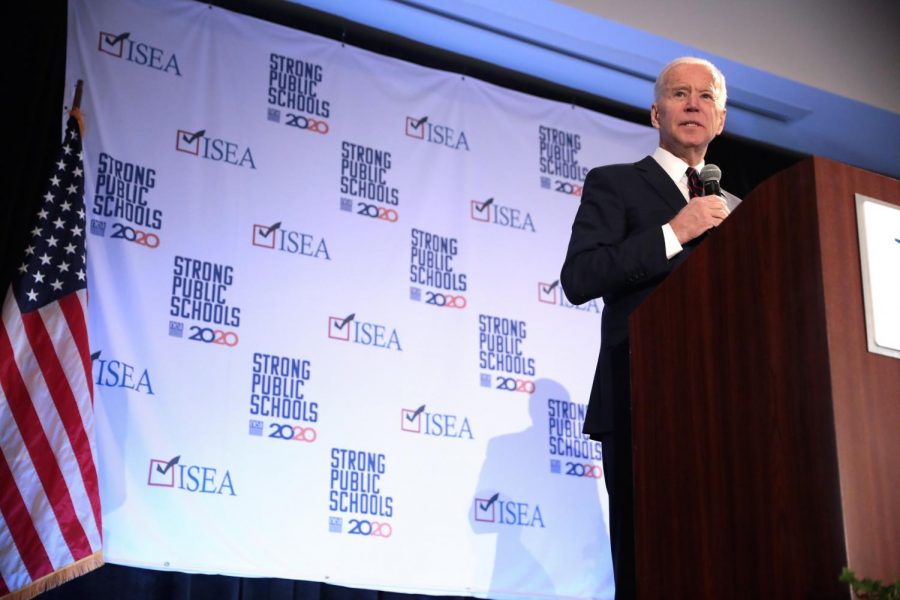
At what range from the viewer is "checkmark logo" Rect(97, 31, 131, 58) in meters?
4.18

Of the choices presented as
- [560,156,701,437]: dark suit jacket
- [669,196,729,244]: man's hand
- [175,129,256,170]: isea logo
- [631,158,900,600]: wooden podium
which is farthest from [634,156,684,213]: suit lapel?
[175,129,256,170]: isea logo

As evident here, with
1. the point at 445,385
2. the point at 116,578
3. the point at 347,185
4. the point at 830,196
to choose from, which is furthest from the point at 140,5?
the point at 830,196

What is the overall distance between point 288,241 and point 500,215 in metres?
0.99

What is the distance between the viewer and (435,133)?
4.75 m

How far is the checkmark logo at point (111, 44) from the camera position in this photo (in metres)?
4.18

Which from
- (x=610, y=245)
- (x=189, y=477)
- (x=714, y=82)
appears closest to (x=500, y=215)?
(x=189, y=477)

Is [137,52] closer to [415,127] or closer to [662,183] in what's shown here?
Result: [415,127]

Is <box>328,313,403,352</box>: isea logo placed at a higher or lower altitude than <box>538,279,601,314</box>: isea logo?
lower

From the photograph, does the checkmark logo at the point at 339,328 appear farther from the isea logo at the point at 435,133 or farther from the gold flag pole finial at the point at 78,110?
the gold flag pole finial at the point at 78,110

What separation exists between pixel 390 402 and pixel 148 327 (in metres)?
0.96

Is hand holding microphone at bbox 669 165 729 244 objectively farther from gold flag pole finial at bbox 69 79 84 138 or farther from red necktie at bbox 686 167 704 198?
gold flag pole finial at bbox 69 79 84 138

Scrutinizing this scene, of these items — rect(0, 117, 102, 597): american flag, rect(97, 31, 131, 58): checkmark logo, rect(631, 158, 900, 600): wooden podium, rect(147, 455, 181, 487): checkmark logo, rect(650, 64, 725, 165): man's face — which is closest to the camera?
rect(631, 158, 900, 600): wooden podium

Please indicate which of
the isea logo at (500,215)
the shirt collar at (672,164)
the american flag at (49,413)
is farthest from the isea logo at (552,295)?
the shirt collar at (672,164)

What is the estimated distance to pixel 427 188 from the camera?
4.61 m
